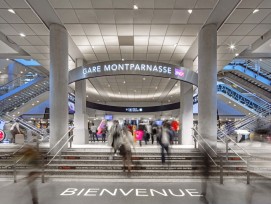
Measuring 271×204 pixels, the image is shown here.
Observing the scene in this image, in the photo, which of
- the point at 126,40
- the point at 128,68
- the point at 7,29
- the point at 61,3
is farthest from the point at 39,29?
the point at 128,68

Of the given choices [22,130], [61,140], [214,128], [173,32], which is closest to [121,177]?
[61,140]

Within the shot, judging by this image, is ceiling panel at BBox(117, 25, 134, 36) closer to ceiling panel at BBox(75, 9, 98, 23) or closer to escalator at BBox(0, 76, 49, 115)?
ceiling panel at BBox(75, 9, 98, 23)

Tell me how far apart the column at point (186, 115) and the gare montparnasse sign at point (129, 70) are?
3845 mm

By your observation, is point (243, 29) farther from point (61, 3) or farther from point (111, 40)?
point (61, 3)

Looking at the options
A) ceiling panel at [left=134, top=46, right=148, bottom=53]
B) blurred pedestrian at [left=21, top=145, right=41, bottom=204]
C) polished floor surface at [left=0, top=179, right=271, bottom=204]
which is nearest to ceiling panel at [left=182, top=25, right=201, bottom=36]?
ceiling panel at [left=134, top=46, right=148, bottom=53]

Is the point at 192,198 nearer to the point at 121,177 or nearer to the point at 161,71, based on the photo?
the point at 121,177

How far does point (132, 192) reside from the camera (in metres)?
7.67

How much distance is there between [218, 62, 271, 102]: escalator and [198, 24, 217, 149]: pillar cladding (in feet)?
36.8

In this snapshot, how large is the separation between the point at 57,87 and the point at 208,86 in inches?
220

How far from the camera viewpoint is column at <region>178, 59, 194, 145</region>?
49.7 feet

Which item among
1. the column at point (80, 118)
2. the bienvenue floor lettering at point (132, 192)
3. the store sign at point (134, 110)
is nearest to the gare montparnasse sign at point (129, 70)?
the column at point (80, 118)

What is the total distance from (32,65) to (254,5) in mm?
15221

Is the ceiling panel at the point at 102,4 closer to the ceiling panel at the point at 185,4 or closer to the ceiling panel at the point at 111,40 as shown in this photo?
the ceiling panel at the point at 185,4

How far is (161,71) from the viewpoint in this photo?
38.8 ft
